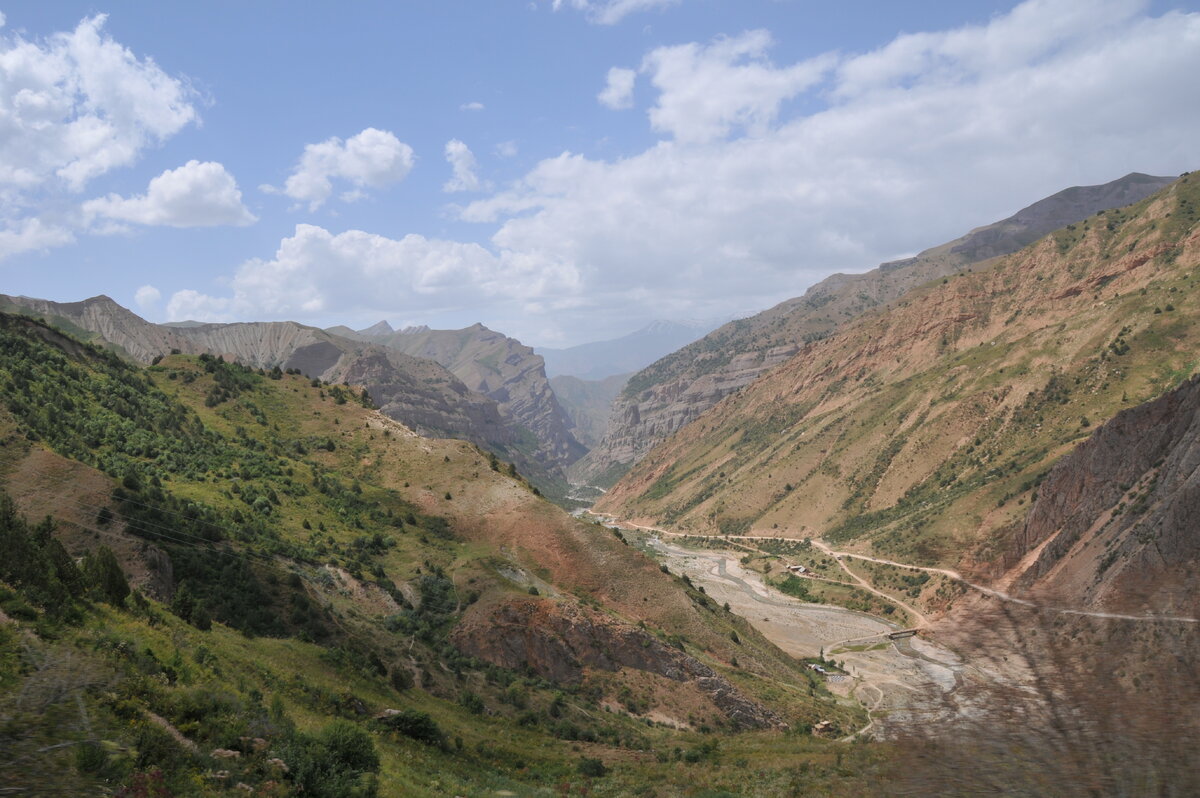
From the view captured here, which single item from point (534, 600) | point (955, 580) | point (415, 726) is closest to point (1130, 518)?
point (955, 580)

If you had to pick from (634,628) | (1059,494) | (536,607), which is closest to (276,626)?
(536,607)

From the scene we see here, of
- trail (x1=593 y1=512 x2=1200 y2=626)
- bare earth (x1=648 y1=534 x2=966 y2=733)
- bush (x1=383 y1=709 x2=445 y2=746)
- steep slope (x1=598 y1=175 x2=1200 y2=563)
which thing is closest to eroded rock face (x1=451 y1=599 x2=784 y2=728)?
bare earth (x1=648 y1=534 x2=966 y2=733)

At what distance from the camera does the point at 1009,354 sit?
12138 cm

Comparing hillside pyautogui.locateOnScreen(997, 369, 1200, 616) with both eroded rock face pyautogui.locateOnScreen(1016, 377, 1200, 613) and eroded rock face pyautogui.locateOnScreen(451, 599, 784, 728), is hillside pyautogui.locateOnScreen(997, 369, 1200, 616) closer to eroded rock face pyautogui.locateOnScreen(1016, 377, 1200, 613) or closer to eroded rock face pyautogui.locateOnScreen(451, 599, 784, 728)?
eroded rock face pyautogui.locateOnScreen(1016, 377, 1200, 613)

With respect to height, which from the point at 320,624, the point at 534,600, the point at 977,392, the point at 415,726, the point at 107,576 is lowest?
the point at 534,600

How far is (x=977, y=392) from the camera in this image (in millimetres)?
116375

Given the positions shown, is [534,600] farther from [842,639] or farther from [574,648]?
[842,639]

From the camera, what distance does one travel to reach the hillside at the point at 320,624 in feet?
45.6

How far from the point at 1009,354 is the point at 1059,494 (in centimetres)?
9310

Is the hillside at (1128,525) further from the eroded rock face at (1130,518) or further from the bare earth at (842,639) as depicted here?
the bare earth at (842,639)

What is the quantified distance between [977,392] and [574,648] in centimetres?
10413

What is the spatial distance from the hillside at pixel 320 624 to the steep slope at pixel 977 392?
105ft

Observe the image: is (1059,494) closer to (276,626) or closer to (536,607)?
(536,607)

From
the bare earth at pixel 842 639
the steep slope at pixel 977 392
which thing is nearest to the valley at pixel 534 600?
the bare earth at pixel 842 639
